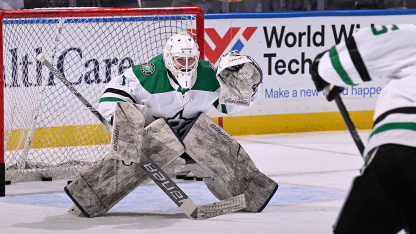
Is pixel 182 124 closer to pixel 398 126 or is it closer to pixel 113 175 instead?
pixel 113 175

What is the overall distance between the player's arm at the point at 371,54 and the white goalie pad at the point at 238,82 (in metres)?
1.71

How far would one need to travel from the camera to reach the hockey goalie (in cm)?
357

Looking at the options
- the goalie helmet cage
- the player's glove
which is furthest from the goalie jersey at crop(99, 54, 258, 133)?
the player's glove

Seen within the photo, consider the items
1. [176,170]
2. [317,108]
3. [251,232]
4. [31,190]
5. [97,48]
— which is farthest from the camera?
[317,108]

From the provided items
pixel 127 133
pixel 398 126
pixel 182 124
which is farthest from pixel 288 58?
pixel 398 126

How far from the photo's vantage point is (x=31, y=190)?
4.39 metres

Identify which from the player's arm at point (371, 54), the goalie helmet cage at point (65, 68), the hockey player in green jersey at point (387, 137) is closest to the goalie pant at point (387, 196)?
the hockey player in green jersey at point (387, 137)

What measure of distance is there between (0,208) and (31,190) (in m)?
0.61

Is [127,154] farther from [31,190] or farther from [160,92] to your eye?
[31,190]

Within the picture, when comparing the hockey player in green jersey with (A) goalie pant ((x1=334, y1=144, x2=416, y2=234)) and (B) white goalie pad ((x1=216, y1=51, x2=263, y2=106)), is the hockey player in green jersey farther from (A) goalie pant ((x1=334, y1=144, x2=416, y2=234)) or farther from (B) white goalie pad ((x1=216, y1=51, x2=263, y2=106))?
(B) white goalie pad ((x1=216, y1=51, x2=263, y2=106))

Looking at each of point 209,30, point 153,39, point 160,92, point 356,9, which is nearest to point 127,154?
point 160,92

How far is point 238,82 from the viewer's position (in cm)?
367

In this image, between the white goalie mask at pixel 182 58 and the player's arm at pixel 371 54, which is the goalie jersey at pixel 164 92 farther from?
the player's arm at pixel 371 54

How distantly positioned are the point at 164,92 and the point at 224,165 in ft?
1.59
